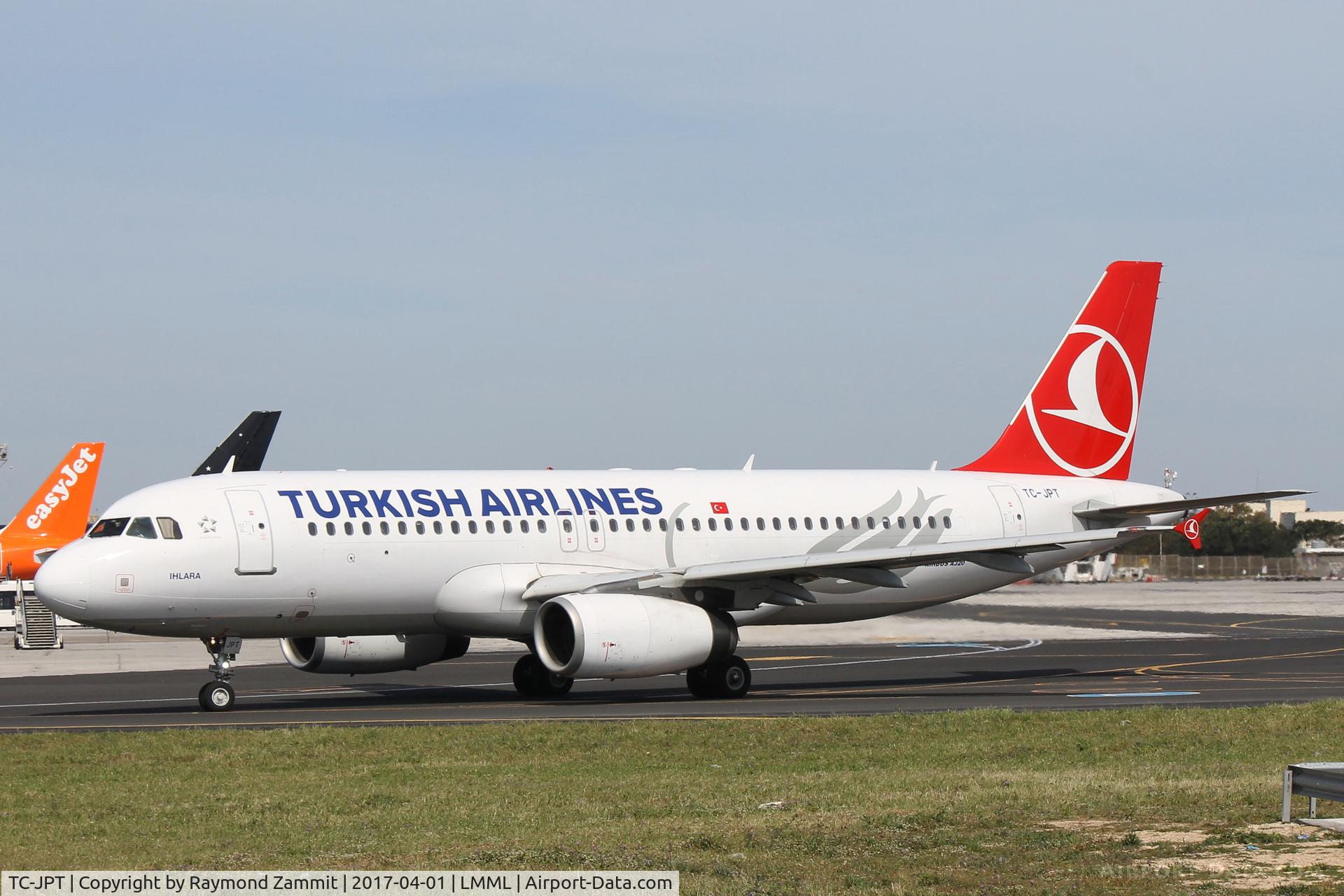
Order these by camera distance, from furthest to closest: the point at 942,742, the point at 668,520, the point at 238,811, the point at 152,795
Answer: the point at 668,520, the point at 942,742, the point at 152,795, the point at 238,811

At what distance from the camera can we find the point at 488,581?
91.1ft

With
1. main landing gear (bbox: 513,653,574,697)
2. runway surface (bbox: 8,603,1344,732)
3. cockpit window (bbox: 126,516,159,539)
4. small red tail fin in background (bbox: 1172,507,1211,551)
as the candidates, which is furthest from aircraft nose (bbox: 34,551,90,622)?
small red tail fin in background (bbox: 1172,507,1211,551)

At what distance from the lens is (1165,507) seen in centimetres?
3222

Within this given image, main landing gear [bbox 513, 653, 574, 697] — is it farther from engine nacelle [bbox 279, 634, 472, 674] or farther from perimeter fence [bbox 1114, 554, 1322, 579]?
perimeter fence [bbox 1114, 554, 1322, 579]

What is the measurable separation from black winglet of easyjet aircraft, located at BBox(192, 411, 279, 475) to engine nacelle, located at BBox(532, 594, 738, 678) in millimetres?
30721

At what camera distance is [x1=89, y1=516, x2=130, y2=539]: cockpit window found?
26.0m

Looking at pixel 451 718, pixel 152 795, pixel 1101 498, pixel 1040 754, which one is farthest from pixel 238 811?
pixel 1101 498

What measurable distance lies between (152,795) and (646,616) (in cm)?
1174

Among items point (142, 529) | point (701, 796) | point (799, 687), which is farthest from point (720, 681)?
point (701, 796)

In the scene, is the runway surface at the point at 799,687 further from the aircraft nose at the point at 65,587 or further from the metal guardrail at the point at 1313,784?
the metal guardrail at the point at 1313,784

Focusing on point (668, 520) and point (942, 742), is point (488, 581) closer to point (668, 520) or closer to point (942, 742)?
point (668, 520)

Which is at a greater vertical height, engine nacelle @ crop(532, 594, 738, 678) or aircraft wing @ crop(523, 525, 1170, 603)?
aircraft wing @ crop(523, 525, 1170, 603)

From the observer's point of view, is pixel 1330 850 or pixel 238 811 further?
pixel 238 811

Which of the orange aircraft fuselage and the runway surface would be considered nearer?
the runway surface
